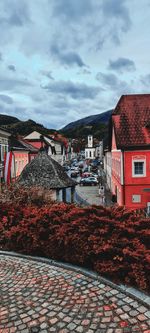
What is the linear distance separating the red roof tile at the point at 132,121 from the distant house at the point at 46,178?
Answer: 8338 mm

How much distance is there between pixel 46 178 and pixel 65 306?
11.5m

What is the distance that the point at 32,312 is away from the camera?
620 cm

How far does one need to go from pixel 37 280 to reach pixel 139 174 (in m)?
18.7

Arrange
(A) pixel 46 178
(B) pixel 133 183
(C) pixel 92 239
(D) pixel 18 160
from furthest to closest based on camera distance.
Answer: (D) pixel 18 160
(B) pixel 133 183
(A) pixel 46 178
(C) pixel 92 239

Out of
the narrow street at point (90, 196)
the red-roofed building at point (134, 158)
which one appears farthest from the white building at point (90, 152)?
the red-roofed building at point (134, 158)

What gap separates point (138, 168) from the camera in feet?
83.4

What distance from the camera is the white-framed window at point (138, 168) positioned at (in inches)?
997

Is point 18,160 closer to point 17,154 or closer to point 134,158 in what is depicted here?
point 17,154

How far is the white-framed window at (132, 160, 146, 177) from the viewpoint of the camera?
25.3 metres

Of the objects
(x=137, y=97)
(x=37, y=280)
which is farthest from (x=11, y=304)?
(x=137, y=97)

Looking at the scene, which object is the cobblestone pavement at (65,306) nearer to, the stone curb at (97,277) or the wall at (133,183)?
the stone curb at (97,277)

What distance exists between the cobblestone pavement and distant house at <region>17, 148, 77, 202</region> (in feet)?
28.6

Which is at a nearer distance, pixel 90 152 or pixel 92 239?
pixel 92 239

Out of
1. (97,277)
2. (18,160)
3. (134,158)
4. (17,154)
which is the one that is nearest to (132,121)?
(134,158)
